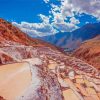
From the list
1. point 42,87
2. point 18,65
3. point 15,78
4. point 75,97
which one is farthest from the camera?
point 75,97

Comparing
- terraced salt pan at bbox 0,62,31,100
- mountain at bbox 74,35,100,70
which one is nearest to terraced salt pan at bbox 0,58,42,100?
terraced salt pan at bbox 0,62,31,100

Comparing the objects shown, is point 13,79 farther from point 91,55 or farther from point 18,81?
point 91,55

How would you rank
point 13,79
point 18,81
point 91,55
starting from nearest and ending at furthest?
point 18,81, point 13,79, point 91,55

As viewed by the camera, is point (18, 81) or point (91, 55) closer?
point (18, 81)

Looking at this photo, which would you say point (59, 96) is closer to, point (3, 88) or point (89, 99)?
point (3, 88)

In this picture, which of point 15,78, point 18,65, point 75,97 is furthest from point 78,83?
point 15,78

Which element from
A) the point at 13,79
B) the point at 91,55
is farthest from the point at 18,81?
the point at 91,55

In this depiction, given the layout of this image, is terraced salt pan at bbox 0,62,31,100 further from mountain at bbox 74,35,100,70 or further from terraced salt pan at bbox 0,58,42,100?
mountain at bbox 74,35,100,70

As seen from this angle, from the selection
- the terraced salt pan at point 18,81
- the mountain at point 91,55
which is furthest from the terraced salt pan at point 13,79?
the mountain at point 91,55

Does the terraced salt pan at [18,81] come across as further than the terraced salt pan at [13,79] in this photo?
No

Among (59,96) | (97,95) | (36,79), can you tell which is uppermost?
(36,79)

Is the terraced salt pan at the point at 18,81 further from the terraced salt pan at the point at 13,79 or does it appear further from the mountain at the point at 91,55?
the mountain at the point at 91,55
